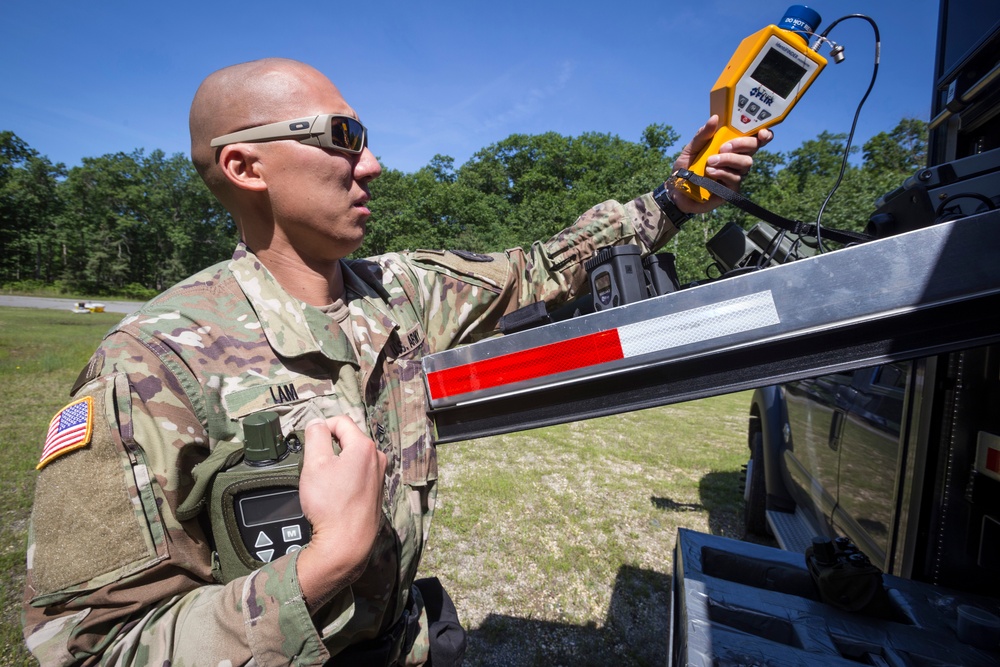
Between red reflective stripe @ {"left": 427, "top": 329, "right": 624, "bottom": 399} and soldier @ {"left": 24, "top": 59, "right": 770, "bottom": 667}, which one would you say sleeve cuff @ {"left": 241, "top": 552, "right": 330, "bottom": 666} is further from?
red reflective stripe @ {"left": 427, "top": 329, "right": 624, "bottom": 399}

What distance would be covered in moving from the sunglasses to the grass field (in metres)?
2.74

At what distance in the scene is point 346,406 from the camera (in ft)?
4.46

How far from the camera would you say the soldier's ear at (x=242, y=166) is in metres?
1.36

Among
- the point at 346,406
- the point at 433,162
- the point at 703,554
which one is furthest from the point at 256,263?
the point at 433,162

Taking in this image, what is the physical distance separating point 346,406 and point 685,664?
1.04 m

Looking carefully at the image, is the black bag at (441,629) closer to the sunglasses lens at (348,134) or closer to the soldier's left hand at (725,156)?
the sunglasses lens at (348,134)

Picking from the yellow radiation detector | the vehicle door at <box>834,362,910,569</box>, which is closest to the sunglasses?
the yellow radiation detector

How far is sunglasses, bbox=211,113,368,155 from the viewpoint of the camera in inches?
53.1

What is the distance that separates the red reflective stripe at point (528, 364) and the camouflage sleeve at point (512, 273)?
2.07 feet

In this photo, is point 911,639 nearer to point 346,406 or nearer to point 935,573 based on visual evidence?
point 935,573

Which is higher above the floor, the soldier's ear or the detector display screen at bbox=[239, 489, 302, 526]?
the soldier's ear

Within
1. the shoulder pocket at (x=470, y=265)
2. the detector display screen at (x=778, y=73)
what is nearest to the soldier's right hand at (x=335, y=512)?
the shoulder pocket at (x=470, y=265)

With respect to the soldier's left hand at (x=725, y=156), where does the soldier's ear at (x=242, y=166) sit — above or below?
above

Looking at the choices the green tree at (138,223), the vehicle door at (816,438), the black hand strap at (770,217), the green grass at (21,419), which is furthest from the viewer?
the green tree at (138,223)
